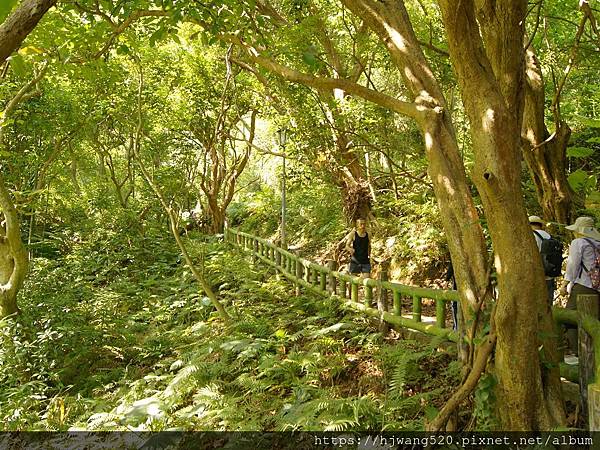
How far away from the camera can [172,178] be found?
15.5m

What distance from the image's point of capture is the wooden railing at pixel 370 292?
5812 millimetres

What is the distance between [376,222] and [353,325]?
4.43 metres

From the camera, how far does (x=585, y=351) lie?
3.54m

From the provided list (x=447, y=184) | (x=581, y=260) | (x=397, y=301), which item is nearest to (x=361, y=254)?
(x=397, y=301)

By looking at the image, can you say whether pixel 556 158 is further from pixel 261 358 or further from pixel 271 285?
pixel 271 285

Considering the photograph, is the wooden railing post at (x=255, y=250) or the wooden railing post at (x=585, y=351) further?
the wooden railing post at (x=255, y=250)

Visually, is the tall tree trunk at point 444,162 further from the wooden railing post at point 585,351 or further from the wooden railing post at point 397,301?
the wooden railing post at point 397,301

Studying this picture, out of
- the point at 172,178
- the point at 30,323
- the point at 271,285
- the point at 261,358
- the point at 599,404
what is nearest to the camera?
the point at 599,404

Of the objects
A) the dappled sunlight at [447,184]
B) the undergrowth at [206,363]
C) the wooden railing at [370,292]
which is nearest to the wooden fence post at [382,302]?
the wooden railing at [370,292]

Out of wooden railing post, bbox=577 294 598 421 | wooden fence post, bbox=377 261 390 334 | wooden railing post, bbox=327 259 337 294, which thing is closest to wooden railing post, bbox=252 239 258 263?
wooden railing post, bbox=327 259 337 294

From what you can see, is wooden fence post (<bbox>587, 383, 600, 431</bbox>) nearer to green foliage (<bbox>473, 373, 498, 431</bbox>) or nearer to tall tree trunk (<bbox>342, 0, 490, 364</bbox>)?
green foliage (<bbox>473, 373, 498, 431</bbox>)

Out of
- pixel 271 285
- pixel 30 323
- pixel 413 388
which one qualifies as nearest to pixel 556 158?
→ pixel 413 388

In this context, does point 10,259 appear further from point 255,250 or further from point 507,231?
point 507,231

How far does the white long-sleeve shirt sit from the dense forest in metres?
1.06
